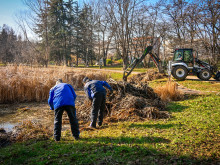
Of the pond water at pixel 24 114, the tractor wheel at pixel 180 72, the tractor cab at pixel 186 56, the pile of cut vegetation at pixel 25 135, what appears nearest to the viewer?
the pile of cut vegetation at pixel 25 135

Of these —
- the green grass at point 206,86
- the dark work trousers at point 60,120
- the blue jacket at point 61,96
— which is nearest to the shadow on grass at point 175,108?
the dark work trousers at point 60,120

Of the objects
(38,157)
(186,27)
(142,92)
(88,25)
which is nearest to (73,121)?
(38,157)

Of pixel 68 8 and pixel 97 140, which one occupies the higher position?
pixel 68 8

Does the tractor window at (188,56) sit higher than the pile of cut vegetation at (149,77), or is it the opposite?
the tractor window at (188,56)

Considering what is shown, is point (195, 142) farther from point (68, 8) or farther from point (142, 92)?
point (68, 8)

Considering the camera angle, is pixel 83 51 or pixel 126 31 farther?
pixel 83 51

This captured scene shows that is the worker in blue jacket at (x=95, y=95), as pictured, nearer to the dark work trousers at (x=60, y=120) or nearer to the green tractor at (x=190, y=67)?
the dark work trousers at (x=60, y=120)

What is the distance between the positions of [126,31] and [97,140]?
10859mm

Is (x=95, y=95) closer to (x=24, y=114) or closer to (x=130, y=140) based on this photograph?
(x=130, y=140)

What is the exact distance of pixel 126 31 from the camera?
13695 millimetres

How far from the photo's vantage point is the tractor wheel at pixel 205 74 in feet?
47.0

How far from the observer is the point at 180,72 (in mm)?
14969

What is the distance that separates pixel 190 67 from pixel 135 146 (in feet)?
42.6

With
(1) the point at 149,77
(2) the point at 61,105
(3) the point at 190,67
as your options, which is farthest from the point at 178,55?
(2) the point at 61,105
